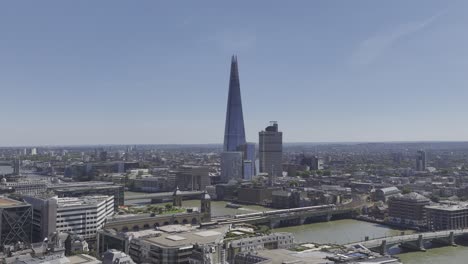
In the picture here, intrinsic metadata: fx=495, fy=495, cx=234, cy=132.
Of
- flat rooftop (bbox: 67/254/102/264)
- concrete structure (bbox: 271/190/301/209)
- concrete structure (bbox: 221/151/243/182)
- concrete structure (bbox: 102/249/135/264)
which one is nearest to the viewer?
concrete structure (bbox: 102/249/135/264)

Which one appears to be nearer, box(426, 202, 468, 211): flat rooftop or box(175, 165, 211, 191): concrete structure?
box(426, 202, 468, 211): flat rooftop

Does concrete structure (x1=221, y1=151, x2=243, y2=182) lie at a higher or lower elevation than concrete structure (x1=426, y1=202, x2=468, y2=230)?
higher

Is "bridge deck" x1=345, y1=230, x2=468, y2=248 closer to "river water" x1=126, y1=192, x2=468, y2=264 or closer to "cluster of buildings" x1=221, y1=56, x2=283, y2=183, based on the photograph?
"river water" x1=126, y1=192, x2=468, y2=264

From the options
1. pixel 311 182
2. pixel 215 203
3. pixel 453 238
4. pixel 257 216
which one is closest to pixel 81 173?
pixel 215 203

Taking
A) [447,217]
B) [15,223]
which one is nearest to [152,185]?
[15,223]

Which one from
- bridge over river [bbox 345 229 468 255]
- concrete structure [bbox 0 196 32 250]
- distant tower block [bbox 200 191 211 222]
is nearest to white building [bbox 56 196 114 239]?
concrete structure [bbox 0 196 32 250]

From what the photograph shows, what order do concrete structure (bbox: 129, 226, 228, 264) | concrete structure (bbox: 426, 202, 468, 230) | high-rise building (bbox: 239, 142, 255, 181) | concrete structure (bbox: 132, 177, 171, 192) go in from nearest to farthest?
concrete structure (bbox: 129, 226, 228, 264) < concrete structure (bbox: 426, 202, 468, 230) < concrete structure (bbox: 132, 177, 171, 192) < high-rise building (bbox: 239, 142, 255, 181)

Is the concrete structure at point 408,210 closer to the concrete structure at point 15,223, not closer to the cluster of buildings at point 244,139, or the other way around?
Result: the concrete structure at point 15,223
